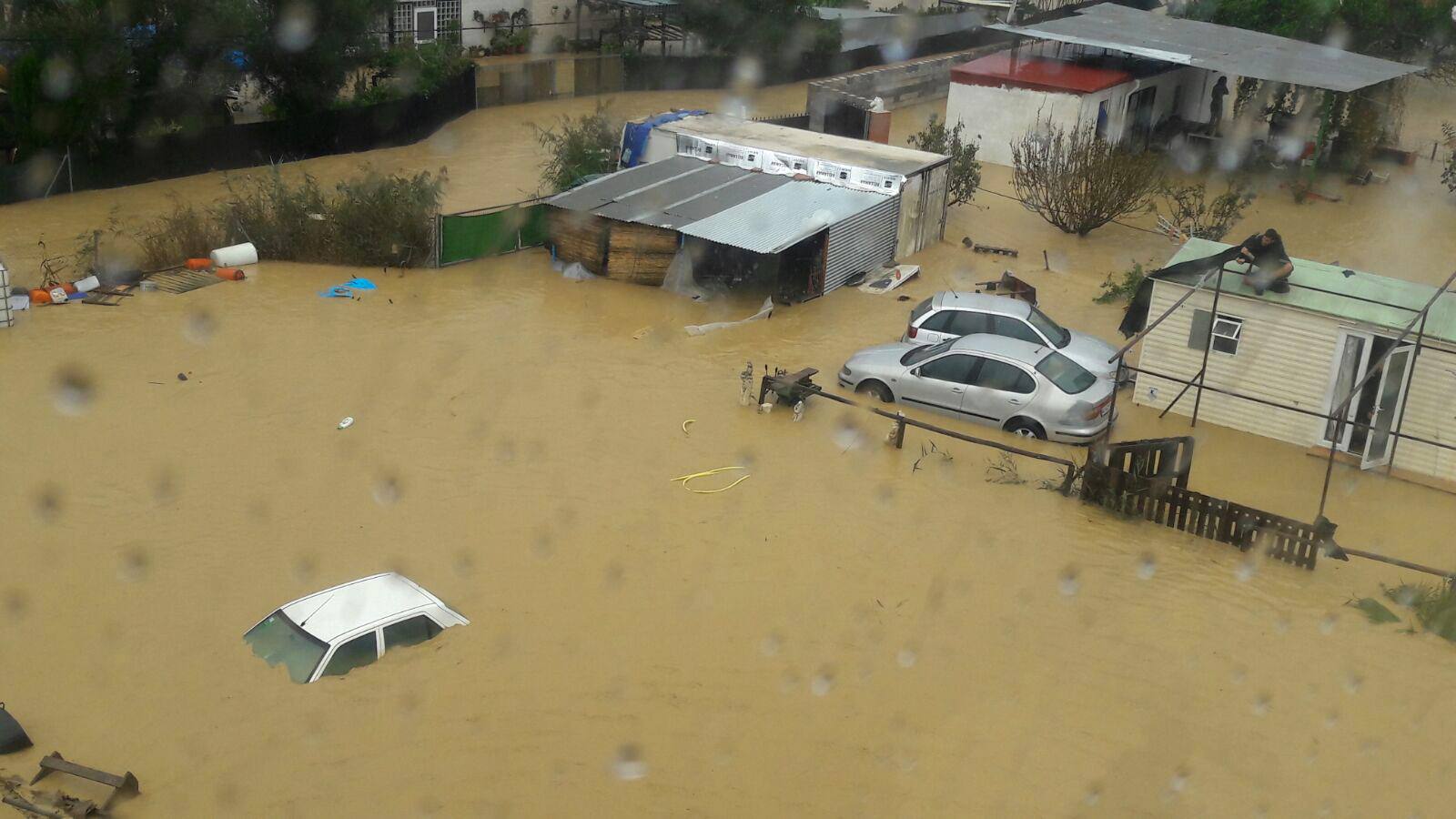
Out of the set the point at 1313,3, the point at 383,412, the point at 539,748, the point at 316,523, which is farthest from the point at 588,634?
the point at 1313,3

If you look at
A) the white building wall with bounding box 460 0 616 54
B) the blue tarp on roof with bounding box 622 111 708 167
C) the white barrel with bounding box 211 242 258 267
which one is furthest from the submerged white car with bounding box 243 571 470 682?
the white building wall with bounding box 460 0 616 54

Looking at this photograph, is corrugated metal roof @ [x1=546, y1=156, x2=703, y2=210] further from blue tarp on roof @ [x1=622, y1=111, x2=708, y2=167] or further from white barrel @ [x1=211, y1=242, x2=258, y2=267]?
white barrel @ [x1=211, y1=242, x2=258, y2=267]

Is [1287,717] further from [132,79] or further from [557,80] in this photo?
[557,80]

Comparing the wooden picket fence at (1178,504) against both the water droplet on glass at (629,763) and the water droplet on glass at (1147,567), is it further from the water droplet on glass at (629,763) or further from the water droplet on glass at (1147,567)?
the water droplet on glass at (629,763)

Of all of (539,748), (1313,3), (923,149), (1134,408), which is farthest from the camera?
(1313,3)

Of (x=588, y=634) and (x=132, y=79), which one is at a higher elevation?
(x=132, y=79)
